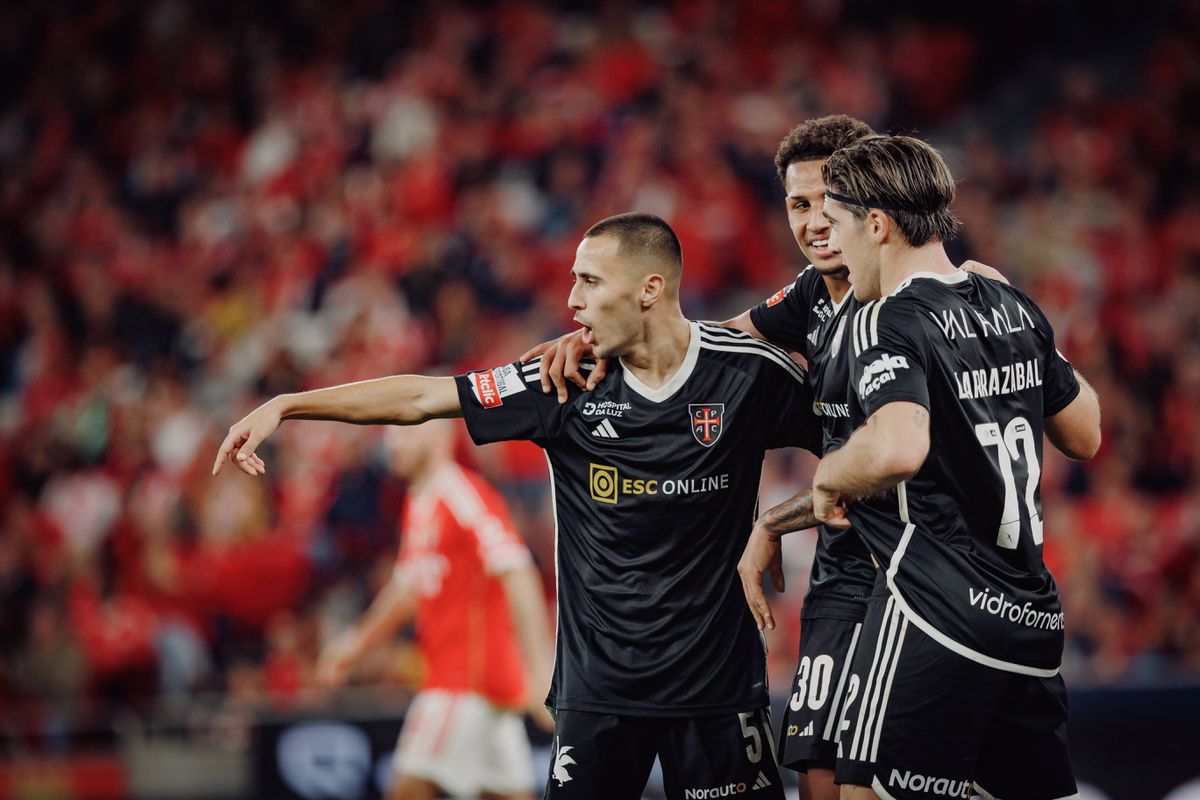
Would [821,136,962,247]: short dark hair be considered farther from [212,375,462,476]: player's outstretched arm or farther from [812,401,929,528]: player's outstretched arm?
[212,375,462,476]: player's outstretched arm

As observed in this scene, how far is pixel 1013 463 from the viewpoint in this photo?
376cm

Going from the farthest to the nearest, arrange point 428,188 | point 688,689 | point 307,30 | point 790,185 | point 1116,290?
point 307,30 < point 428,188 < point 1116,290 < point 790,185 < point 688,689

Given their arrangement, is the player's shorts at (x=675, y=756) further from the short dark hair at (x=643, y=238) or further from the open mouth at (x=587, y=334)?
the short dark hair at (x=643, y=238)

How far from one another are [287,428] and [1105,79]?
8.02 metres

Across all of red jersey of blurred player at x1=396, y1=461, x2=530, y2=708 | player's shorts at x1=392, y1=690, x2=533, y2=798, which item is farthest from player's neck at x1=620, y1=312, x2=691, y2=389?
player's shorts at x1=392, y1=690, x2=533, y2=798

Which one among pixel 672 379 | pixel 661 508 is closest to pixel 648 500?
pixel 661 508

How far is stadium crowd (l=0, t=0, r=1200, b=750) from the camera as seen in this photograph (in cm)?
997

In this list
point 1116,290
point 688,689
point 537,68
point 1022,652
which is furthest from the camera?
point 537,68

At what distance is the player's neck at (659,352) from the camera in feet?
14.7

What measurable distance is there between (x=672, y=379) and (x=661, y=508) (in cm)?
41

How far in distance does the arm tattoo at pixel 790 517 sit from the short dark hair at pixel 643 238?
0.82m

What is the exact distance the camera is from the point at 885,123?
1242 cm

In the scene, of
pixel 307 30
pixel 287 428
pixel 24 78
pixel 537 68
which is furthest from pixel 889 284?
pixel 24 78

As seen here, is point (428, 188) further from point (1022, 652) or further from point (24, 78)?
point (1022, 652)
